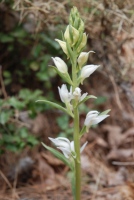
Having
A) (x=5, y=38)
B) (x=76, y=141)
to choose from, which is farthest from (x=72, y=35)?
(x=5, y=38)

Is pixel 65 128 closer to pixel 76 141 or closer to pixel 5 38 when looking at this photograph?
pixel 5 38

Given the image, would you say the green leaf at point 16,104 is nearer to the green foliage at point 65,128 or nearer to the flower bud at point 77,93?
the green foliage at point 65,128

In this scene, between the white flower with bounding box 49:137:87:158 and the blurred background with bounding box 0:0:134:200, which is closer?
the white flower with bounding box 49:137:87:158

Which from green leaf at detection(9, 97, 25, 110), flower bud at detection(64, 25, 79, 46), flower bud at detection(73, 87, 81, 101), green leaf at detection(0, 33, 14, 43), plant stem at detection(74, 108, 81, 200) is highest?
green leaf at detection(0, 33, 14, 43)

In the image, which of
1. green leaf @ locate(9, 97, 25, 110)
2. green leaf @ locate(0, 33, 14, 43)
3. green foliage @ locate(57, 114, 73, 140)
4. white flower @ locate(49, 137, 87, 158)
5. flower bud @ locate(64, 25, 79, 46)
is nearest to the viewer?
flower bud @ locate(64, 25, 79, 46)

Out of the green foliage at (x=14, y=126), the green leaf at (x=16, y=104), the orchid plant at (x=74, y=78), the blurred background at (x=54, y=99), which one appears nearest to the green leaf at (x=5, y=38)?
the blurred background at (x=54, y=99)

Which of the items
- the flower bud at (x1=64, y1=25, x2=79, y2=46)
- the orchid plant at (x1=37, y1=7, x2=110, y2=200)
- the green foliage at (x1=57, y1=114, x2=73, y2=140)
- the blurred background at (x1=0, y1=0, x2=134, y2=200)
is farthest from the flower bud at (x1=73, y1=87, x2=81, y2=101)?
the green foliage at (x1=57, y1=114, x2=73, y2=140)

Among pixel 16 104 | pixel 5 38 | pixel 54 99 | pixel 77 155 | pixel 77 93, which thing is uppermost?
pixel 5 38

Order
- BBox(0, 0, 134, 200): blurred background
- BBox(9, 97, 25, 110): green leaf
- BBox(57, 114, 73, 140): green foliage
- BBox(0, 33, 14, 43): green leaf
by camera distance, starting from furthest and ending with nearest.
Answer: BBox(0, 33, 14, 43): green leaf
BBox(57, 114, 73, 140): green foliage
BBox(0, 0, 134, 200): blurred background
BBox(9, 97, 25, 110): green leaf

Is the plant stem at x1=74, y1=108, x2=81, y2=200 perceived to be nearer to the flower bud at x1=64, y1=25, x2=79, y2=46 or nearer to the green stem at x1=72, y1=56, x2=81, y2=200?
the green stem at x1=72, y1=56, x2=81, y2=200
